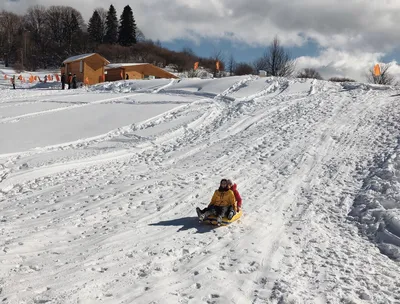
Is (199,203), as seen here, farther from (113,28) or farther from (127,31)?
(113,28)

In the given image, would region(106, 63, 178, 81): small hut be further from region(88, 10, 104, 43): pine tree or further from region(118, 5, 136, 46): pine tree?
region(88, 10, 104, 43): pine tree

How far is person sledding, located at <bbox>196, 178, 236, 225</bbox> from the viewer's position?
7227 mm

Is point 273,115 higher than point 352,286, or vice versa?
point 273,115

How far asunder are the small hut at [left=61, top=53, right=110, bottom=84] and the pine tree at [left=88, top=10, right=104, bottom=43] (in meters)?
43.8

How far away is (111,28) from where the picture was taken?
85312 mm

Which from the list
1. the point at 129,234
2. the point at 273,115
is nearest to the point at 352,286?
the point at 129,234

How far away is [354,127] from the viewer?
1493cm

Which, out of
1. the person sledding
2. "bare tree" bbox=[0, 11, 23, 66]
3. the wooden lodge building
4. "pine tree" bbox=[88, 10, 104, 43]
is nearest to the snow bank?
the person sledding

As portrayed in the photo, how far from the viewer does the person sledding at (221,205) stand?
7.23m

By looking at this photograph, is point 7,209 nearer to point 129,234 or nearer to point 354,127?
point 129,234

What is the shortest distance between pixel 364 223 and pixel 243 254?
319 cm

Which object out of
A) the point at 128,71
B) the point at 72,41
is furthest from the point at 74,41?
the point at 128,71

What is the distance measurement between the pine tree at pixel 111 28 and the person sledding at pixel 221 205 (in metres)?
84.2

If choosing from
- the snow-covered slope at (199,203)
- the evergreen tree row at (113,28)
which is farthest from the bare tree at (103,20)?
the snow-covered slope at (199,203)
